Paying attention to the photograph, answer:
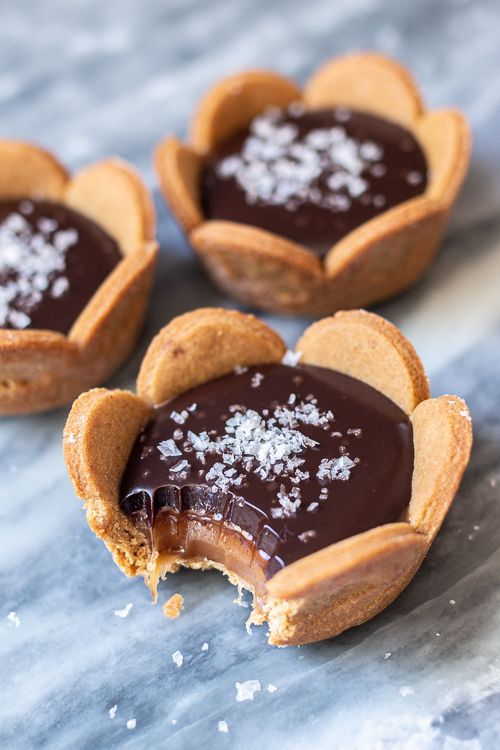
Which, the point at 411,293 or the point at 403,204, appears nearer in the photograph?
the point at 403,204

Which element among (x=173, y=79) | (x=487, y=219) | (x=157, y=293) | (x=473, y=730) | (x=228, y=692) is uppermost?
(x=173, y=79)

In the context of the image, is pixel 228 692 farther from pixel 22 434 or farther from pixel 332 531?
pixel 22 434

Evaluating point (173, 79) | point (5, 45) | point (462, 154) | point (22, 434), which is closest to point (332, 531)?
point (22, 434)

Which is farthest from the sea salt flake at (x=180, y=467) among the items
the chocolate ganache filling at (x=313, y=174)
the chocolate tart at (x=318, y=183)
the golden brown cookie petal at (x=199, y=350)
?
the chocolate ganache filling at (x=313, y=174)

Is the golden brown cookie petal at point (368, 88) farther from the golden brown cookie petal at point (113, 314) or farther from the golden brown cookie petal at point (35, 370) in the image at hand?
the golden brown cookie petal at point (35, 370)

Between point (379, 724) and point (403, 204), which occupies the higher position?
point (403, 204)

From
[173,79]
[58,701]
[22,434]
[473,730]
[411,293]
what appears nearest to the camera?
[473,730]

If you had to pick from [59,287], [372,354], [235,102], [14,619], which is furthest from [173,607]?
[235,102]
